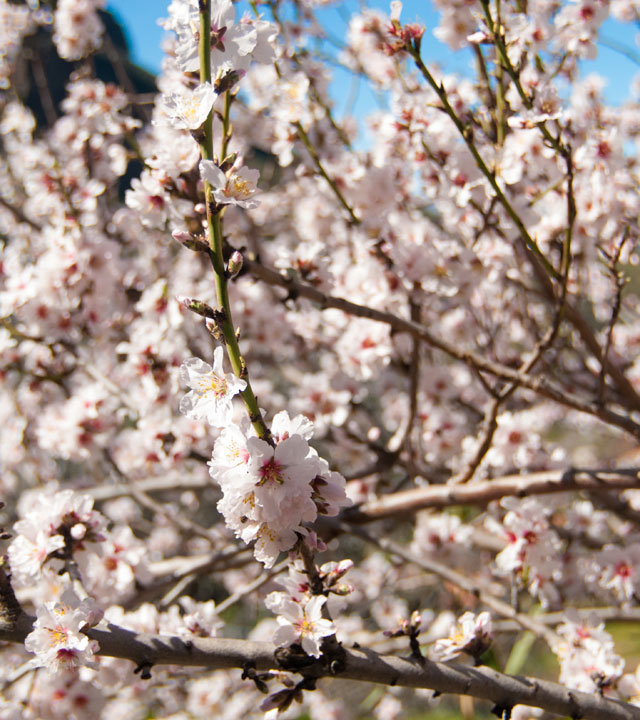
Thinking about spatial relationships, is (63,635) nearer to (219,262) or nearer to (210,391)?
(210,391)

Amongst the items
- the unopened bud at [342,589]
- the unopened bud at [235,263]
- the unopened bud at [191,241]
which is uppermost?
the unopened bud at [191,241]

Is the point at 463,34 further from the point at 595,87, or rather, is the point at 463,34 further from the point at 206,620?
the point at 206,620

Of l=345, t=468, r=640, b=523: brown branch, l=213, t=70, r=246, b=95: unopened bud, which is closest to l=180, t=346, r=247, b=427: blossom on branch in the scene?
l=213, t=70, r=246, b=95: unopened bud

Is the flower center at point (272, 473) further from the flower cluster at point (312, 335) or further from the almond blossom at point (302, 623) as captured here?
the almond blossom at point (302, 623)

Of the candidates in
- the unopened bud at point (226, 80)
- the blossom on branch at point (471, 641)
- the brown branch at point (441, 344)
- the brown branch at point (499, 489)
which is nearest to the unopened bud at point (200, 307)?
the unopened bud at point (226, 80)

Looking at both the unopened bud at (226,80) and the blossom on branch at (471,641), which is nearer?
the unopened bud at (226,80)

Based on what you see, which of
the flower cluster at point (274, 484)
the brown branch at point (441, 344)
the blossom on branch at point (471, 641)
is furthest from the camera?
the brown branch at point (441, 344)

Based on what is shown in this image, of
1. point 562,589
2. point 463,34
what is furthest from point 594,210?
point 562,589

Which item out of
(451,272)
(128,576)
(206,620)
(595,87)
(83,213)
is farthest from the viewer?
(595,87)
